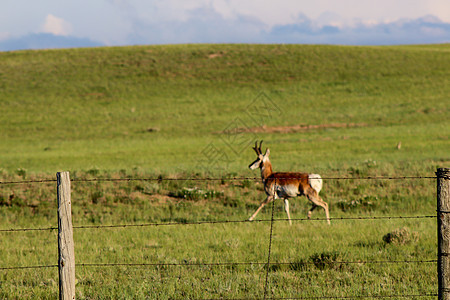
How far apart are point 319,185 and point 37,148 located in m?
27.5

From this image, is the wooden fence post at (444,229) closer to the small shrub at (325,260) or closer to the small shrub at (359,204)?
the small shrub at (325,260)

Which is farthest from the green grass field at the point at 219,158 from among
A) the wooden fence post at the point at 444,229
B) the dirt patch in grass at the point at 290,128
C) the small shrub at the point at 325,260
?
the wooden fence post at the point at 444,229

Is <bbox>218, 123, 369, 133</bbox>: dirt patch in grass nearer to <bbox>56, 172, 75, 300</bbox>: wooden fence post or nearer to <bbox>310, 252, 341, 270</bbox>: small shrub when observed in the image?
<bbox>310, 252, 341, 270</bbox>: small shrub

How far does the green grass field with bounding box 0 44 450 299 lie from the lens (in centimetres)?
874

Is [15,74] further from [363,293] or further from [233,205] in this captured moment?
[363,293]

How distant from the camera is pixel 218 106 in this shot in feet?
166

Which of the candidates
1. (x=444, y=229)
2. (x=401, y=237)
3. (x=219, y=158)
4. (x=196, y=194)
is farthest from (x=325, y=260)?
(x=219, y=158)

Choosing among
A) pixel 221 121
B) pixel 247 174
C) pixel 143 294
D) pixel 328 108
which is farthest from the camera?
pixel 328 108

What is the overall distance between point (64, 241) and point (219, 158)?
79.0 feet

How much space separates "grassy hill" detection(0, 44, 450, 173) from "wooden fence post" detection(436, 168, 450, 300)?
49.9 feet

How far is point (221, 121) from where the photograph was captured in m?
44.7

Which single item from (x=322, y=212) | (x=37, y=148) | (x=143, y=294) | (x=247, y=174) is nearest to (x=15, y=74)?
(x=37, y=148)

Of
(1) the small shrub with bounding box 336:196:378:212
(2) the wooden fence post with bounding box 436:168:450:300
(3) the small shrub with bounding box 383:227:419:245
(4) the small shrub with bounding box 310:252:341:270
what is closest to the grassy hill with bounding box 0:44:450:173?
(1) the small shrub with bounding box 336:196:378:212

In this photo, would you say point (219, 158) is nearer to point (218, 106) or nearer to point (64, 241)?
point (218, 106)
